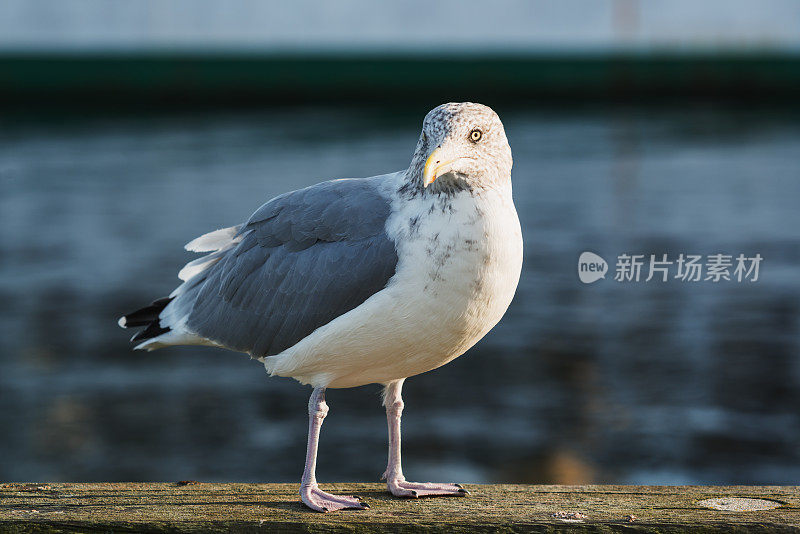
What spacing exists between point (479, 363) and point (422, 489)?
723 cm

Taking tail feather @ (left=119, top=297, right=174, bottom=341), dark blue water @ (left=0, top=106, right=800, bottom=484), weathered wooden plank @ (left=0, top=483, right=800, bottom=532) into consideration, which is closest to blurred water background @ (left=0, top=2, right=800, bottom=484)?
dark blue water @ (left=0, top=106, right=800, bottom=484)

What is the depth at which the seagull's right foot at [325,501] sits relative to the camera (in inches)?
146

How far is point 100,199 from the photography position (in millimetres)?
22250

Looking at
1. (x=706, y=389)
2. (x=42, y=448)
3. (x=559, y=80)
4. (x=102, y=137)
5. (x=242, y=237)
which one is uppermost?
(x=559, y=80)

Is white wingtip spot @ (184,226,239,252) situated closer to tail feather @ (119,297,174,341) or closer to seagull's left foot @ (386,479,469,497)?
tail feather @ (119,297,174,341)

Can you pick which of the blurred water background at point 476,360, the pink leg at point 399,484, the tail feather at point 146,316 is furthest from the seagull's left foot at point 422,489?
the blurred water background at point 476,360

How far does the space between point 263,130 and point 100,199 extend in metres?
13.0

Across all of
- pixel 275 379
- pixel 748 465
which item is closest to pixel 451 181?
pixel 748 465

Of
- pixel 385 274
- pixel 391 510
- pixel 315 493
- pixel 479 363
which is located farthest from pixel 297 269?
Answer: pixel 479 363

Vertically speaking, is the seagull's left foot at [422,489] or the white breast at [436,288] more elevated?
the white breast at [436,288]

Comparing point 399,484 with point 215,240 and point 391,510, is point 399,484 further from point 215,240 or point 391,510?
point 215,240

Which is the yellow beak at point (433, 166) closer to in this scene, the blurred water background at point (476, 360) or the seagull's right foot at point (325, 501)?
the seagull's right foot at point (325, 501)

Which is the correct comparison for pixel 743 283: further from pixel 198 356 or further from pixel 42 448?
pixel 42 448

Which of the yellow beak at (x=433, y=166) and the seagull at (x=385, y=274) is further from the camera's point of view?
the seagull at (x=385, y=274)
